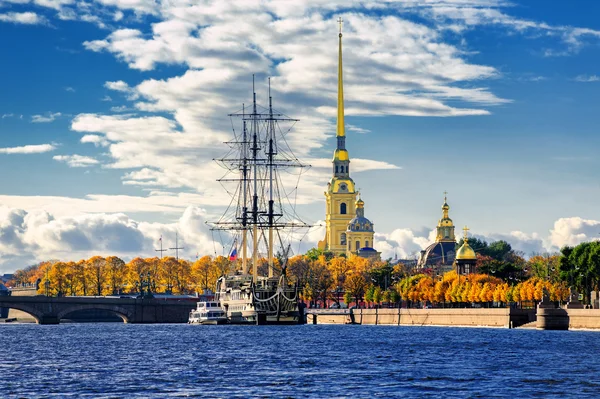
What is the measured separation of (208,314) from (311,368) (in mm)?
108128

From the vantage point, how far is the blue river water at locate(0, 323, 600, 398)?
60.1 meters

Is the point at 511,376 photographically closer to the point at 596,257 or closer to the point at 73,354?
the point at 73,354

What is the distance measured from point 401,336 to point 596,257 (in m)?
30.6

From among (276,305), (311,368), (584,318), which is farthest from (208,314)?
(311,368)

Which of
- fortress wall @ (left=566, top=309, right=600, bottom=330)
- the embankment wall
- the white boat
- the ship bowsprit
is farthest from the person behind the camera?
the white boat

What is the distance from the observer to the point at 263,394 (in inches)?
2292

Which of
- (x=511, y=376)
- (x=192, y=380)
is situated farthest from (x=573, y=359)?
(x=192, y=380)

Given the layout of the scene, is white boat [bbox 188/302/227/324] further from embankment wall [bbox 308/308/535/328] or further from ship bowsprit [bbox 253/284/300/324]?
embankment wall [bbox 308/308/535/328]

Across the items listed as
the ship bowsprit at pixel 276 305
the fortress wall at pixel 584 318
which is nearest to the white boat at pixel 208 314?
the ship bowsprit at pixel 276 305

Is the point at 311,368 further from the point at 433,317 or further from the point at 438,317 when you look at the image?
the point at 433,317

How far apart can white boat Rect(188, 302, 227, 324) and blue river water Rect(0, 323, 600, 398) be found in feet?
215

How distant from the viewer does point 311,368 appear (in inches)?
2931

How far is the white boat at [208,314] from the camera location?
589 feet

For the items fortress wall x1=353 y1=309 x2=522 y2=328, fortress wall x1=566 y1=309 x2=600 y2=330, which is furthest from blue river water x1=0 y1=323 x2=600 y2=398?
fortress wall x1=353 y1=309 x2=522 y2=328
